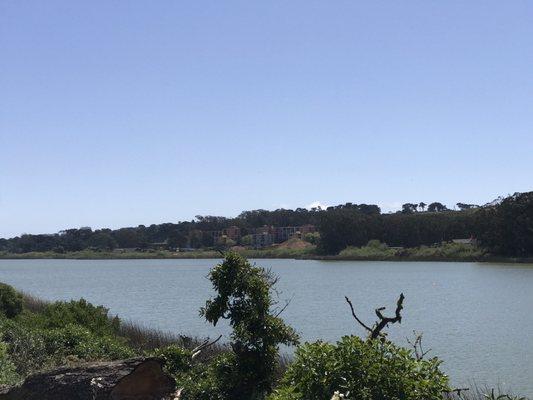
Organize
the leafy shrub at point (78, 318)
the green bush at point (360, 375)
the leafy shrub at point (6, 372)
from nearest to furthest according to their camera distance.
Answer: the green bush at point (360, 375) → the leafy shrub at point (6, 372) → the leafy shrub at point (78, 318)

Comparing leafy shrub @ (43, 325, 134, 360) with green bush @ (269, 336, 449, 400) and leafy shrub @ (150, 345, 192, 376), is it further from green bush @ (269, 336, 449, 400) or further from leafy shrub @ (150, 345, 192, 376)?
green bush @ (269, 336, 449, 400)

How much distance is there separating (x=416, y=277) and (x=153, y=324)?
133 feet

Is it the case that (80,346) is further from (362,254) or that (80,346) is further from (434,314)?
(362,254)

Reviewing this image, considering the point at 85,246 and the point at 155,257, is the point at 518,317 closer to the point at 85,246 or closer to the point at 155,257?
the point at 155,257

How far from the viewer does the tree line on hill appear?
288 feet

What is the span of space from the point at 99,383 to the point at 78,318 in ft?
40.0

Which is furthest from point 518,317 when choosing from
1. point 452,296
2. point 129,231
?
point 129,231

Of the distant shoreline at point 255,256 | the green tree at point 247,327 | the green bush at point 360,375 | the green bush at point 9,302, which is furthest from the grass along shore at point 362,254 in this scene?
the green bush at point 360,375

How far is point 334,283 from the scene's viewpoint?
5881 cm

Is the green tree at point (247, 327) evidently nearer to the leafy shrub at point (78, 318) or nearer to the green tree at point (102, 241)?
the leafy shrub at point (78, 318)

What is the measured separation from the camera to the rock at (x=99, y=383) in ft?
27.8

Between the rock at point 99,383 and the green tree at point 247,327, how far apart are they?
1.44 m

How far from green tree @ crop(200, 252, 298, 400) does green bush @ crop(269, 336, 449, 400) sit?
4.12 metres

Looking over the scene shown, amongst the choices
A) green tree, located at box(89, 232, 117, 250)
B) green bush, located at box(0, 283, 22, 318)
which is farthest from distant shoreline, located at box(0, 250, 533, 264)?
green bush, located at box(0, 283, 22, 318)
